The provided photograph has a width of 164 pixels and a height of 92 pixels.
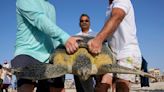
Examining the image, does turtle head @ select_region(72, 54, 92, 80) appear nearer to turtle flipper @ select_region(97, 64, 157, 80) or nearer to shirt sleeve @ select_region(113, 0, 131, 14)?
turtle flipper @ select_region(97, 64, 157, 80)

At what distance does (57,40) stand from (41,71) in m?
0.54

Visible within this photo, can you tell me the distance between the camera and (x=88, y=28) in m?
6.93

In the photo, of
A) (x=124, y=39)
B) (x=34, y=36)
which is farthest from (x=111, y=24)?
(x=34, y=36)

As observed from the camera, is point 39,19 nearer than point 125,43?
Yes

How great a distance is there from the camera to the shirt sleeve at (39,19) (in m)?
3.94

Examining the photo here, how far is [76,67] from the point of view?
362 cm

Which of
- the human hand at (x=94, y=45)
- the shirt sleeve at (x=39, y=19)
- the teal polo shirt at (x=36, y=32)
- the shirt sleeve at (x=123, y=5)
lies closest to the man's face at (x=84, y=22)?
the shirt sleeve at (x=123, y=5)

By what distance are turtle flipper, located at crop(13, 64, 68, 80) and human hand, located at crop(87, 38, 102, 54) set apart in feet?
1.24

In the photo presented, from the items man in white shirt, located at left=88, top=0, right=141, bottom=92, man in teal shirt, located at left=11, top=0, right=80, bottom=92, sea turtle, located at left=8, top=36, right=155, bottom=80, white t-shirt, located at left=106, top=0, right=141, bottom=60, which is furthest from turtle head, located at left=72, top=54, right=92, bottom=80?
white t-shirt, located at left=106, top=0, right=141, bottom=60

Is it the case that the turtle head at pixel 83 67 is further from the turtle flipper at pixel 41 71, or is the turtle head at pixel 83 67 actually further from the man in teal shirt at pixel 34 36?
the man in teal shirt at pixel 34 36

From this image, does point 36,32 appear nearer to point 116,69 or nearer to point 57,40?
point 57,40

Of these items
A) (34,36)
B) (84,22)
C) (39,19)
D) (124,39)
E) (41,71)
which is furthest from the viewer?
(84,22)

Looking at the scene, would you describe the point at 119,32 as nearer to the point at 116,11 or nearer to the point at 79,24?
the point at 116,11

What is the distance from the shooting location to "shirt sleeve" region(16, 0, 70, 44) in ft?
12.9
